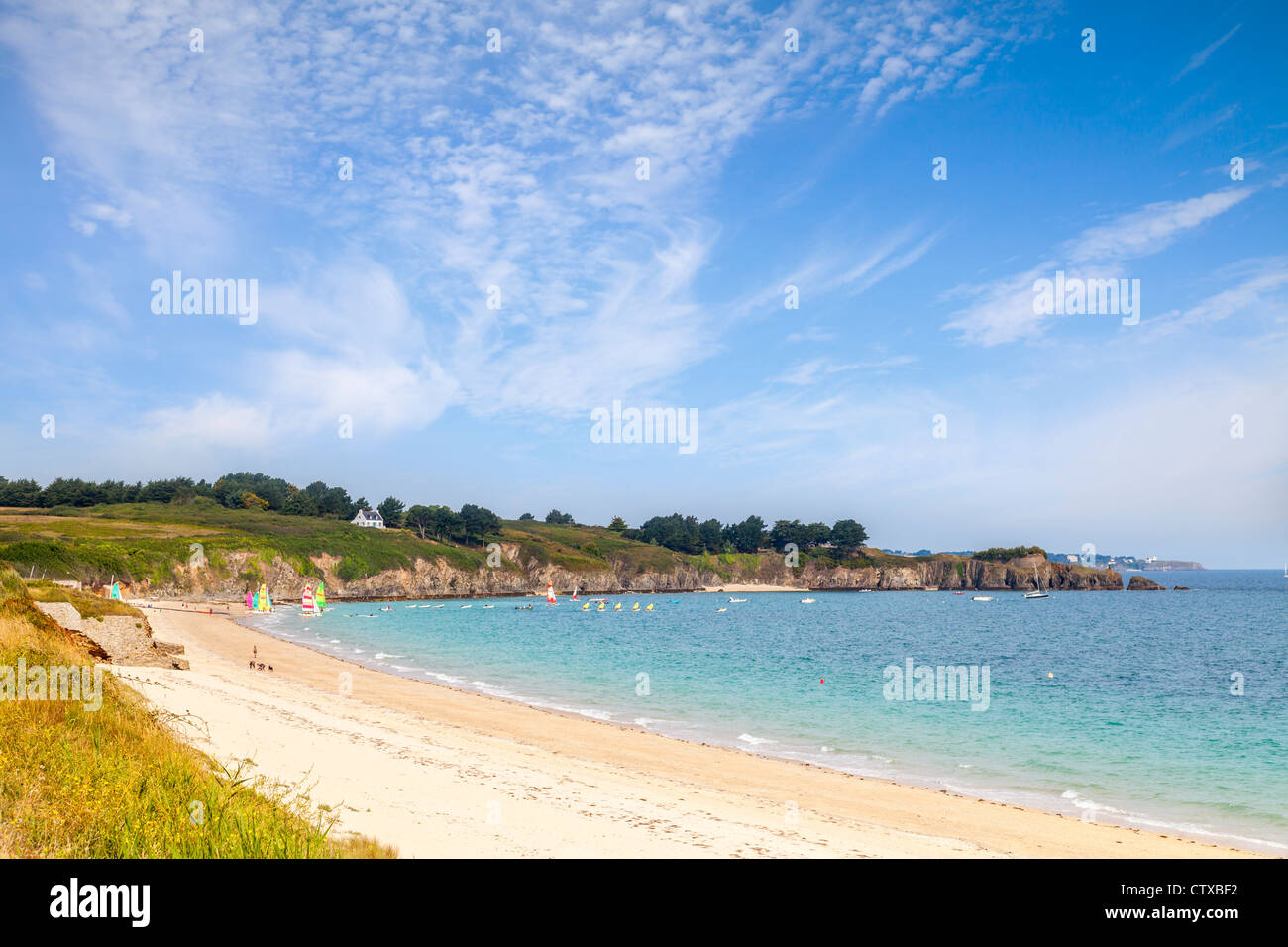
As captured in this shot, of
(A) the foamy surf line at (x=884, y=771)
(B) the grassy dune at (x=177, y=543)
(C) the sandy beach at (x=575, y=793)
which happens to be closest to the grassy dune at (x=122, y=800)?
(C) the sandy beach at (x=575, y=793)

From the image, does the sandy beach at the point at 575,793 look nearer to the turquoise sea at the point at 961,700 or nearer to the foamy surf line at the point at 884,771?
the foamy surf line at the point at 884,771

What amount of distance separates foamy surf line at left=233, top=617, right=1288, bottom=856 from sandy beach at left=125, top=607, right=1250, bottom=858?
2.91 feet

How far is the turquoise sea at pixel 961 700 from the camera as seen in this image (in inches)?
867

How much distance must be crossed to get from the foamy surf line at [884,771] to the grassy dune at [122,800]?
17.0 metres

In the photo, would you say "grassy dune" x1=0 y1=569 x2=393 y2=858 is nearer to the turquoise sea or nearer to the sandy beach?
the sandy beach

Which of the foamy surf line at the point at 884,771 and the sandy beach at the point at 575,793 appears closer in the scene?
the sandy beach at the point at 575,793

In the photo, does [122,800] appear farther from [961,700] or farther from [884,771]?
[961,700]

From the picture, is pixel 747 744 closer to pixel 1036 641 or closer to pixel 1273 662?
pixel 1273 662

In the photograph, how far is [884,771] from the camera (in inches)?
921
